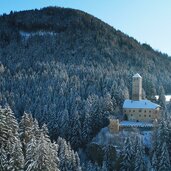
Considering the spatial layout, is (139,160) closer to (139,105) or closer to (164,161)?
(164,161)

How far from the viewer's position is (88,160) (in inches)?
2943

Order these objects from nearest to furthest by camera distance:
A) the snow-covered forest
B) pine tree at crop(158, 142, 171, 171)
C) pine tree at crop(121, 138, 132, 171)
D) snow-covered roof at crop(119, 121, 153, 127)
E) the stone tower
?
the snow-covered forest → pine tree at crop(158, 142, 171, 171) → pine tree at crop(121, 138, 132, 171) → snow-covered roof at crop(119, 121, 153, 127) → the stone tower

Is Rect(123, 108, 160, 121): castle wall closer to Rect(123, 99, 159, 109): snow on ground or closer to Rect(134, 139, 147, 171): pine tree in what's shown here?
Rect(123, 99, 159, 109): snow on ground

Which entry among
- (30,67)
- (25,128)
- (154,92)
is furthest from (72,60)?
(25,128)

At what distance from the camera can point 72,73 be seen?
12975cm

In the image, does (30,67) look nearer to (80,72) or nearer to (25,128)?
(80,72)

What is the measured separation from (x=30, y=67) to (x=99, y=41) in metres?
45.0

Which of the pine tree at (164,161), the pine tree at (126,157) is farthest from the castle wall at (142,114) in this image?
the pine tree at (164,161)

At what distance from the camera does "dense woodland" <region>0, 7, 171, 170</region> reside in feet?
283

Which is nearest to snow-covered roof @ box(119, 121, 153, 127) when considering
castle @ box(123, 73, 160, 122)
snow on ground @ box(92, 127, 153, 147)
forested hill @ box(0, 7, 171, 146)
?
snow on ground @ box(92, 127, 153, 147)

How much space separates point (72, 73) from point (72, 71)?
213 cm

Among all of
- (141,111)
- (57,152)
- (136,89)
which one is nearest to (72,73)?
(136,89)

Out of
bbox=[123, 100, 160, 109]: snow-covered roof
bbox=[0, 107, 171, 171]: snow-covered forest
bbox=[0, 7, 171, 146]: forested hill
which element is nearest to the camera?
bbox=[0, 107, 171, 171]: snow-covered forest

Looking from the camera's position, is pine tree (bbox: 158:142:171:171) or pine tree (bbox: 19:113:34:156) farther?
pine tree (bbox: 158:142:171:171)
